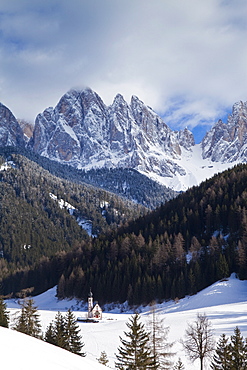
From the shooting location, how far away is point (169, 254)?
9412cm

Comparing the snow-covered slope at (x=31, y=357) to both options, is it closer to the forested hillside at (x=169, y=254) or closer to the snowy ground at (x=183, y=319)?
the snowy ground at (x=183, y=319)

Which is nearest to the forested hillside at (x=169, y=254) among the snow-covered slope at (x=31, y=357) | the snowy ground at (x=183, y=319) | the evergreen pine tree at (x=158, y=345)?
the snowy ground at (x=183, y=319)

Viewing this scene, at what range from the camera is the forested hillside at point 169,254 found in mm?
83250

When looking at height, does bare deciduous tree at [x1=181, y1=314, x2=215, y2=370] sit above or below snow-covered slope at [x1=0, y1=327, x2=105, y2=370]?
below

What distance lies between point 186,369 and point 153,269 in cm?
5884

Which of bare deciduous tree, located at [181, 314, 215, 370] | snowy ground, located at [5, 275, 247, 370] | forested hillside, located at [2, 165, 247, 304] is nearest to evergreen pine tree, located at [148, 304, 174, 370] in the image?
bare deciduous tree, located at [181, 314, 215, 370]

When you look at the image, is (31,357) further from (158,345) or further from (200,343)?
(200,343)

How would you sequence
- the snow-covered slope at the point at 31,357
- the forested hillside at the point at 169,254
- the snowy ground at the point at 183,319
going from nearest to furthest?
1. the snow-covered slope at the point at 31,357
2. the snowy ground at the point at 183,319
3. the forested hillside at the point at 169,254

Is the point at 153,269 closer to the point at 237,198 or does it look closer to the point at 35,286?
Answer: the point at 237,198

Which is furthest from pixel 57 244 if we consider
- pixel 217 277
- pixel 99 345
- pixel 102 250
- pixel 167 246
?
pixel 99 345

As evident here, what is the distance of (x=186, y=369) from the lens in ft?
113

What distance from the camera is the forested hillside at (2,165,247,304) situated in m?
83.2

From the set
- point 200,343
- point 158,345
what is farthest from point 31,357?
point 200,343

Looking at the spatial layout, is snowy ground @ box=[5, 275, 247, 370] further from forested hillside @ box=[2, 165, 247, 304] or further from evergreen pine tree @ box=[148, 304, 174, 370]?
forested hillside @ box=[2, 165, 247, 304]
